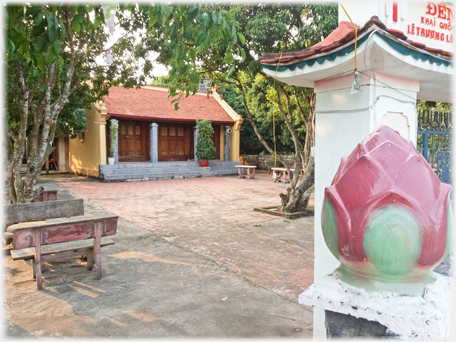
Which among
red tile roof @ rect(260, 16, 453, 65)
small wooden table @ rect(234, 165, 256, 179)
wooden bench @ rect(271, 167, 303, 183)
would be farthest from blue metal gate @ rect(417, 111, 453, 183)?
small wooden table @ rect(234, 165, 256, 179)

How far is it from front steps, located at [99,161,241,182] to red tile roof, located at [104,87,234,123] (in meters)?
2.70

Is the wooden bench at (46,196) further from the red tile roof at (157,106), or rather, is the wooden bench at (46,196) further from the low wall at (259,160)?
the low wall at (259,160)

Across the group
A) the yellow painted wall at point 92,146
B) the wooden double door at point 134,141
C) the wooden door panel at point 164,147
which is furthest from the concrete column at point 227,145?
the yellow painted wall at point 92,146

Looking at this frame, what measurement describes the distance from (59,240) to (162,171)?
50.2 feet

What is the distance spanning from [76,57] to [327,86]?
4.91 meters

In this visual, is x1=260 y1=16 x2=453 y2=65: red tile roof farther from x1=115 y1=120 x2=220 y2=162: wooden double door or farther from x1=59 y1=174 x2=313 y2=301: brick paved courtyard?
x1=115 y1=120 x2=220 y2=162: wooden double door

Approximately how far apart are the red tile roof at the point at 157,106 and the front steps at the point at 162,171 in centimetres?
270

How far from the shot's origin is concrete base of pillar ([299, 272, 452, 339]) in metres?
1.27

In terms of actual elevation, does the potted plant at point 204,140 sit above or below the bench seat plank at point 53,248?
above

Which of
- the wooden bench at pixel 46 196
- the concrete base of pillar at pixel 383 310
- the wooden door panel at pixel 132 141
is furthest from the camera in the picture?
the wooden door panel at pixel 132 141

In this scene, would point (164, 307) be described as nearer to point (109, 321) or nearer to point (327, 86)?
point (109, 321)

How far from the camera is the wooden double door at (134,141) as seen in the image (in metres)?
20.9

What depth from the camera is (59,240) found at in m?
4.76

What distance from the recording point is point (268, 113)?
21.4 meters
